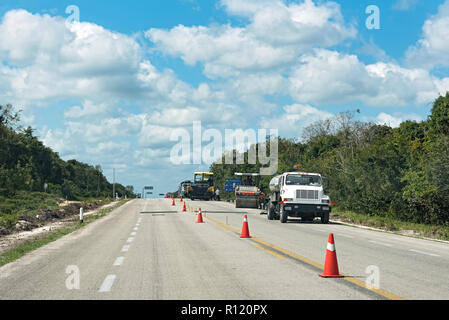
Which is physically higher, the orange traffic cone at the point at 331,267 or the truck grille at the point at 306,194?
the truck grille at the point at 306,194

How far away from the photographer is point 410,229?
987 inches

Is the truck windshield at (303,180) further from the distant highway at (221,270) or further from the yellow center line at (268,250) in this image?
the yellow center line at (268,250)

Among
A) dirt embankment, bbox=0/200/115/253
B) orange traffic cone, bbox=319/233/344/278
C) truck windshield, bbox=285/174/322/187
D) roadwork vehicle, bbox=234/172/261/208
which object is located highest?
truck windshield, bbox=285/174/322/187

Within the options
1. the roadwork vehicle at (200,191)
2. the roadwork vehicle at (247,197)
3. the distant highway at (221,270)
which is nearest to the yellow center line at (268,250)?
the distant highway at (221,270)

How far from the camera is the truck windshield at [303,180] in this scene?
28.0 metres

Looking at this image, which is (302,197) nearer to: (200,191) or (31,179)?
(200,191)

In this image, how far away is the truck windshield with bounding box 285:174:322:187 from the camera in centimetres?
2805

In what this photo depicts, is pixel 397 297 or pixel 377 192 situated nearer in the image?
pixel 397 297

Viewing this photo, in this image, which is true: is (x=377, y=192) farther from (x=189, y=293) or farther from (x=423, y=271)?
(x=189, y=293)

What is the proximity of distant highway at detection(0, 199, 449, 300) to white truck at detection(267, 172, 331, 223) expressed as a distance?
9.91m

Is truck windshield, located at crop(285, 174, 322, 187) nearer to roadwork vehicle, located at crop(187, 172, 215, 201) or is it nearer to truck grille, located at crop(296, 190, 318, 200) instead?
truck grille, located at crop(296, 190, 318, 200)

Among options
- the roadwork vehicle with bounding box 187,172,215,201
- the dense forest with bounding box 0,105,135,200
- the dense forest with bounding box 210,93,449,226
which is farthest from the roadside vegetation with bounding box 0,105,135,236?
the dense forest with bounding box 210,93,449,226
